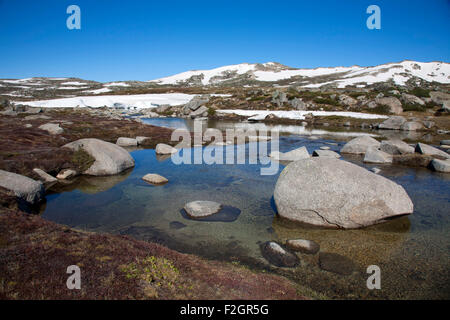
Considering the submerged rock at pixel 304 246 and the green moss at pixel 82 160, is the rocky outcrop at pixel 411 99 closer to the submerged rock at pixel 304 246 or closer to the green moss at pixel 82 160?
the submerged rock at pixel 304 246

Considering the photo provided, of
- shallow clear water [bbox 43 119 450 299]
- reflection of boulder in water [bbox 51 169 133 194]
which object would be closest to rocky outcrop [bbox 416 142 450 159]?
shallow clear water [bbox 43 119 450 299]

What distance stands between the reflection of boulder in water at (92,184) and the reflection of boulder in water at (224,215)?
7072 millimetres

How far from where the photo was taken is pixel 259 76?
19738 cm

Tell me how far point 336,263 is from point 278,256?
1.98 meters

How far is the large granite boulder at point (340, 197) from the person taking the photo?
34.1 feet

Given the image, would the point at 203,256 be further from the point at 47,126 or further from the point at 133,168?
the point at 47,126

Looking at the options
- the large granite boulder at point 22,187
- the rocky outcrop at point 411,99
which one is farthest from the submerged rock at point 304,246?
the rocky outcrop at point 411,99

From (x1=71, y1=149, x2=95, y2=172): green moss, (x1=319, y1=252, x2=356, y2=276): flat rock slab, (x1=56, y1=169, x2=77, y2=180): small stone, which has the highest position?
(x1=71, y1=149, x2=95, y2=172): green moss

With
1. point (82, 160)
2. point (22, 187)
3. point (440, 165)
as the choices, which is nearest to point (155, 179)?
point (82, 160)

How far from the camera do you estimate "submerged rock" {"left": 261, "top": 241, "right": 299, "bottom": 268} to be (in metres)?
8.42

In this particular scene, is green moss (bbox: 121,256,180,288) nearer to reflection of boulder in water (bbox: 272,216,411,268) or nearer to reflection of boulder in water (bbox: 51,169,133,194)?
reflection of boulder in water (bbox: 272,216,411,268)

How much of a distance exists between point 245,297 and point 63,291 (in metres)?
4.03

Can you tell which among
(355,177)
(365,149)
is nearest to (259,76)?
(365,149)

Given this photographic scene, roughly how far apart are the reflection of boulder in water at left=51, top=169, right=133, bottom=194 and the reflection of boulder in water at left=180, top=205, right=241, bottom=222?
7.07 metres
